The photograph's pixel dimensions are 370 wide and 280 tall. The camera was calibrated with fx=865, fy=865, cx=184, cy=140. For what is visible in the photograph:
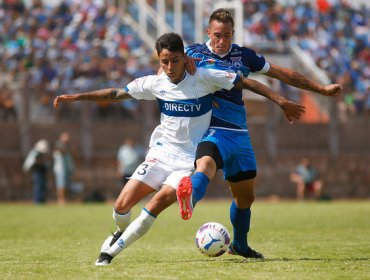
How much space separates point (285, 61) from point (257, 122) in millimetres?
3939

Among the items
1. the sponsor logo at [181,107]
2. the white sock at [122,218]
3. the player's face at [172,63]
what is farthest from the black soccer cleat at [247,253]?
the player's face at [172,63]

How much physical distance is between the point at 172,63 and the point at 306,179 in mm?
20904

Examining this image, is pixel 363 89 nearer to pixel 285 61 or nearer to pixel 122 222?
pixel 285 61

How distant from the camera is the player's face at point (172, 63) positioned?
9.20 metres

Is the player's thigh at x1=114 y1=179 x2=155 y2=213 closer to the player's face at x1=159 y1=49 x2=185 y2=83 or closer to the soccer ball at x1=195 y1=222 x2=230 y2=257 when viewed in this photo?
the soccer ball at x1=195 y1=222 x2=230 y2=257

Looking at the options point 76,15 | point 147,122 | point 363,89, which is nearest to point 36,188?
point 147,122

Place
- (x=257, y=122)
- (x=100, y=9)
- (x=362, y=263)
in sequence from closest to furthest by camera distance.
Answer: (x=362, y=263)
(x=257, y=122)
(x=100, y=9)

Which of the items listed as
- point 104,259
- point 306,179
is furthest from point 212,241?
point 306,179

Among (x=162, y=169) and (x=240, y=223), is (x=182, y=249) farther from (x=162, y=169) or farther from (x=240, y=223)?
(x=162, y=169)

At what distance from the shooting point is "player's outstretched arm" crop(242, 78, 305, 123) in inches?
364

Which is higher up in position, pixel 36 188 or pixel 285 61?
pixel 285 61

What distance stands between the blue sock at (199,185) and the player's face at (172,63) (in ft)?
3.61

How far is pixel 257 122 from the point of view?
29750mm

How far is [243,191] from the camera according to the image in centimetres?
1032
